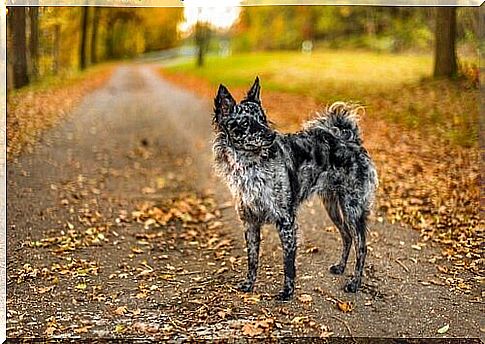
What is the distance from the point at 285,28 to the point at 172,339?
11.6 feet

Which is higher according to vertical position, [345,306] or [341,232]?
[341,232]

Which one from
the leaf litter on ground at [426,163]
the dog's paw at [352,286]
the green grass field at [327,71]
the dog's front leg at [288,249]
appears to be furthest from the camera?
the green grass field at [327,71]

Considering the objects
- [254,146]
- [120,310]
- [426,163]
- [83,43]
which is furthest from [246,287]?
[83,43]

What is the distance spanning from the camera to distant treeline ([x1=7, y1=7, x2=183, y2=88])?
4.46 metres

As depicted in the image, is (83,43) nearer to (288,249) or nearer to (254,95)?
(254,95)

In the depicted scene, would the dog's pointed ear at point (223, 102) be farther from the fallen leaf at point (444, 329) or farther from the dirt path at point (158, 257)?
the fallen leaf at point (444, 329)

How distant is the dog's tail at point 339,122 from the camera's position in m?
3.49

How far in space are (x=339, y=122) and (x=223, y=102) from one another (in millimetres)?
682

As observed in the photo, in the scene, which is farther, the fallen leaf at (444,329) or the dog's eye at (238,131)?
the fallen leaf at (444,329)

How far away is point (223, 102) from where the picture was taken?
313 centimetres

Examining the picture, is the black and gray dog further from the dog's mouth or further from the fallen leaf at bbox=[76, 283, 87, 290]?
the fallen leaf at bbox=[76, 283, 87, 290]

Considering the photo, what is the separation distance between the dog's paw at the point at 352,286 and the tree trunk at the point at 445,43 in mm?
1892

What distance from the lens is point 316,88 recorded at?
5391mm

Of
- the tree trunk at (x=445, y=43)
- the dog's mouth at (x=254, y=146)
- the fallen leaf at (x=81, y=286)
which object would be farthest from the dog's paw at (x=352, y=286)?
the tree trunk at (x=445, y=43)
